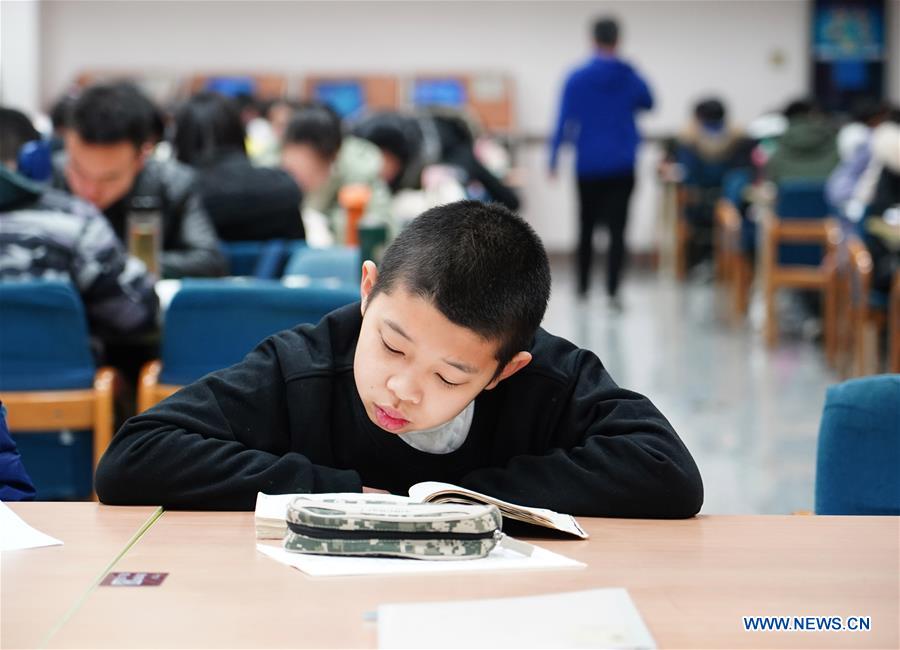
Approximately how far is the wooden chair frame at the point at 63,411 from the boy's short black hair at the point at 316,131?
2.60 meters

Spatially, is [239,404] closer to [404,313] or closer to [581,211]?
[404,313]

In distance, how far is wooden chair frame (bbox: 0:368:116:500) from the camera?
9.27 feet

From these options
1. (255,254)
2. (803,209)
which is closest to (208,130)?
(255,254)

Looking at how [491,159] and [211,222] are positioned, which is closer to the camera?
[211,222]

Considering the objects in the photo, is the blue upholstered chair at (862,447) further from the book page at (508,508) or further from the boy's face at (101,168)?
the boy's face at (101,168)

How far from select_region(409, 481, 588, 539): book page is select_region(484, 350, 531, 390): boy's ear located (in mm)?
208

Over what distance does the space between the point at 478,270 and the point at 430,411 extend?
0.17 m

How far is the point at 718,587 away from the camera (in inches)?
46.4

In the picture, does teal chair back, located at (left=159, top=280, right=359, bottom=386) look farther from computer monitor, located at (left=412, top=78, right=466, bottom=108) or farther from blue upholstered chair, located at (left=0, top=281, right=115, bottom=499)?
computer monitor, located at (left=412, top=78, right=466, bottom=108)

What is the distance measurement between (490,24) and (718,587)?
1211 centimetres

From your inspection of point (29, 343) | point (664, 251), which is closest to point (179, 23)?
point (664, 251)

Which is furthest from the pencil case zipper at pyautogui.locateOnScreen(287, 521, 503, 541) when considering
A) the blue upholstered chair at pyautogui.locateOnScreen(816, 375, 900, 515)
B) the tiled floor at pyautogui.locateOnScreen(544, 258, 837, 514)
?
the tiled floor at pyautogui.locateOnScreen(544, 258, 837, 514)

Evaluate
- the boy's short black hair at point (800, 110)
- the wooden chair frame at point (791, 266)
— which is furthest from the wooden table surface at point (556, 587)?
the boy's short black hair at point (800, 110)

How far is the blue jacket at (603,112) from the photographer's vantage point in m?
8.15
